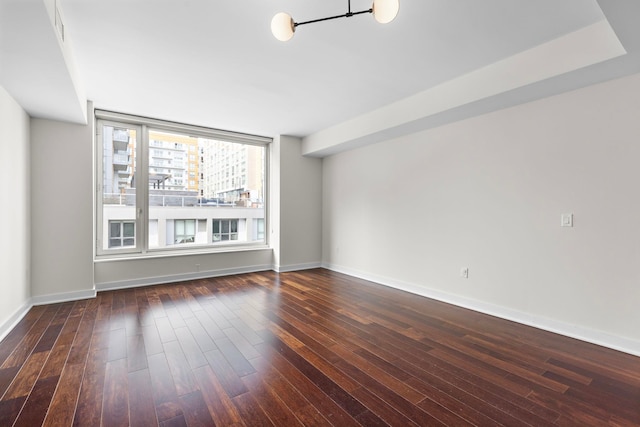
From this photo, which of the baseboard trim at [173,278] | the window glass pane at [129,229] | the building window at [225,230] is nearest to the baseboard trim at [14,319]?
the baseboard trim at [173,278]

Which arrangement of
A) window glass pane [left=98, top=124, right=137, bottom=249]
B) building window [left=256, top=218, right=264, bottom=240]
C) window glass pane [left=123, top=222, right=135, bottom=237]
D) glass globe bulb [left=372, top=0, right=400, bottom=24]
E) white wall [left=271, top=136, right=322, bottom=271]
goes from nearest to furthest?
glass globe bulb [left=372, top=0, right=400, bottom=24]
window glass pane [left=98, top=124, right=137, bottom=249]
window glass pane [left=123, top=222, right=135, bottom=237]
white wall [left=271, top=136, right=322, bottom=271]
building window [left=256, top=218, right=264, bottom=240]

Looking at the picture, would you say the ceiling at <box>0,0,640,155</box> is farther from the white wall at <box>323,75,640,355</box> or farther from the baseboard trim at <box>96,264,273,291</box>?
the baseboard trim at <box>96,264,273,291</box>

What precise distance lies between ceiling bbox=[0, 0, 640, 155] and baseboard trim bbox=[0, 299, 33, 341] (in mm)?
2220

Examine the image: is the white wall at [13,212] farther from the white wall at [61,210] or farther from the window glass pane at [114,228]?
the window glass pane at [114,228]

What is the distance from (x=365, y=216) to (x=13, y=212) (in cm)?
451

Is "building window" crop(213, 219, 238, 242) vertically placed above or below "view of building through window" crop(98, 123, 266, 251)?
below

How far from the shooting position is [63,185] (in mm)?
3723

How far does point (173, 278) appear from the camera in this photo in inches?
188

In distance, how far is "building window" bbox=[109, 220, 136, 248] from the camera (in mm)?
4457

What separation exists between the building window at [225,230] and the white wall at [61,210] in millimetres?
1908

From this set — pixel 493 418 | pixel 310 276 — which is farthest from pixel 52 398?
pixel 310 276

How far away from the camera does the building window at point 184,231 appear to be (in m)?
5.05

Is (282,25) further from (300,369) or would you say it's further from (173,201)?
(173,201)

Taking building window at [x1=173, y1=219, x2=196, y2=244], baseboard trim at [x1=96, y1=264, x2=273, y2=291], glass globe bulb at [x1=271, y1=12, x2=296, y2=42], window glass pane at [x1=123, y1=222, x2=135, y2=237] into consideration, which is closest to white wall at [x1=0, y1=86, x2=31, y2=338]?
baseboard trim at [x1=96, y1=264, x2=273, y2=291]
